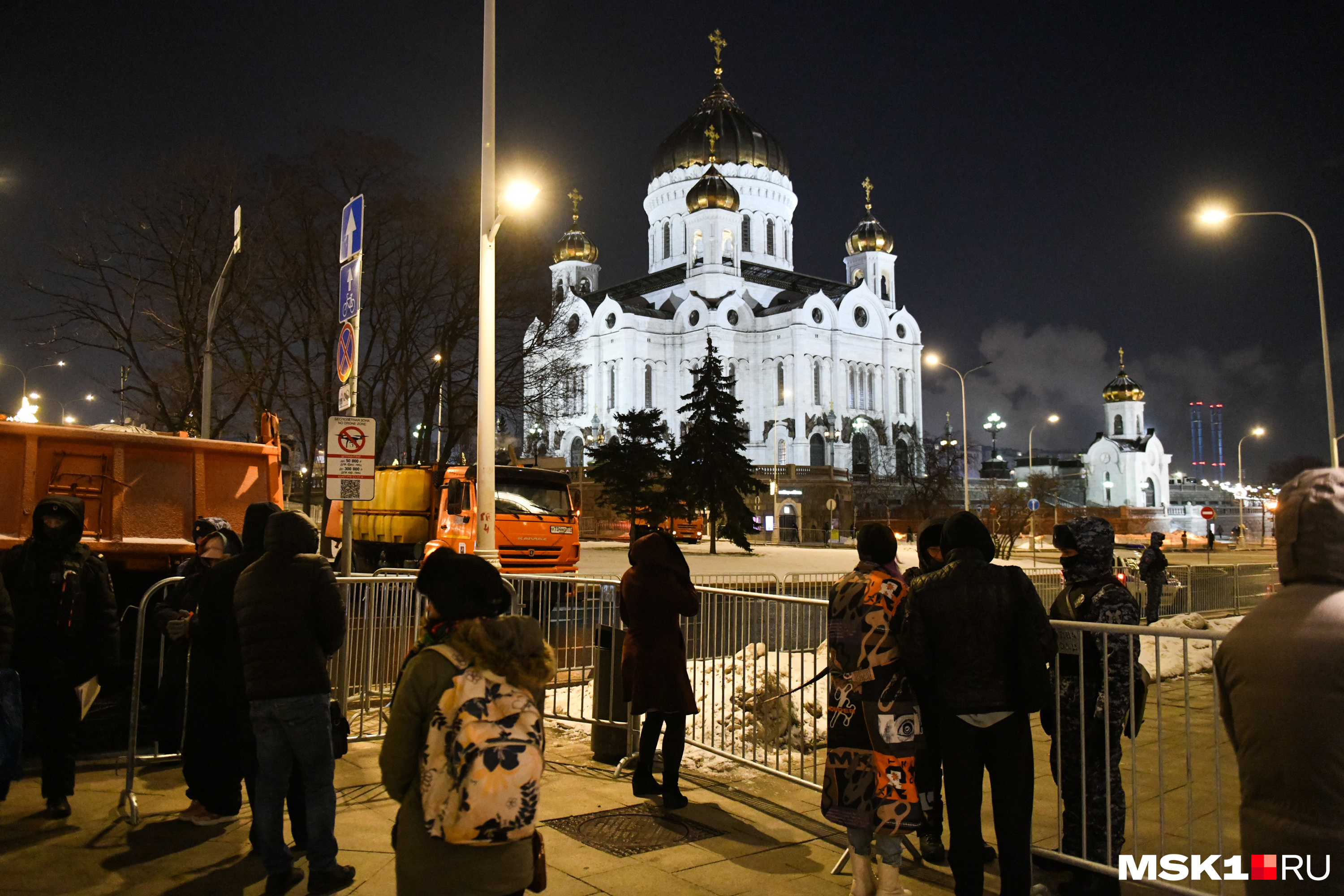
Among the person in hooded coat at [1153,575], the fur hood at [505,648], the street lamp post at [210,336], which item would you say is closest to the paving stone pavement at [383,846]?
the fur hood at [505,648]

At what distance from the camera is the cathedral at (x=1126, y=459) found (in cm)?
9288

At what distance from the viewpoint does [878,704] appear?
466 centimetres

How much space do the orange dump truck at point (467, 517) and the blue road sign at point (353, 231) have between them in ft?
26.4

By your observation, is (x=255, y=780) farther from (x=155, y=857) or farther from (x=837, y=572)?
(x=837, y=572)


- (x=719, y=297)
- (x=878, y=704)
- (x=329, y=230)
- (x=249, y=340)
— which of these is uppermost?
(x=719, y=297)

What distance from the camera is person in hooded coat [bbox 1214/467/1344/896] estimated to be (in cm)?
251

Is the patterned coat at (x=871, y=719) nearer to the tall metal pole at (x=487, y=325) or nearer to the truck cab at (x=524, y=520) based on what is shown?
the tall metal pole at (x=487, y=325)

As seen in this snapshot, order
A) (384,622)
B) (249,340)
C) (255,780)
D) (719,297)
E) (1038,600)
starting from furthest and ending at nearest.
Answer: (719,297) → (249,340) → (384,622) → (255,780) → (1038,600)

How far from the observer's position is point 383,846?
540 cm

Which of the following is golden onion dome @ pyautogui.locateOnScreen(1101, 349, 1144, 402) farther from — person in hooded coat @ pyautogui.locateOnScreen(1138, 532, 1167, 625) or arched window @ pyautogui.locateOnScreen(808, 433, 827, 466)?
person in hooded coat @ pyautogui.locateOnScreen(1138, 532, 1167, 625)

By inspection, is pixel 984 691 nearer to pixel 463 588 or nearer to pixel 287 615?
pixel 463 588

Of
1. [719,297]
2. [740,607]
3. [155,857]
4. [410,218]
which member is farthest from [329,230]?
[719,297]

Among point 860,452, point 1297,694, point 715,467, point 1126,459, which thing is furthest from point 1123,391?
point 1297,694

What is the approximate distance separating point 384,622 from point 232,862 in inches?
124
